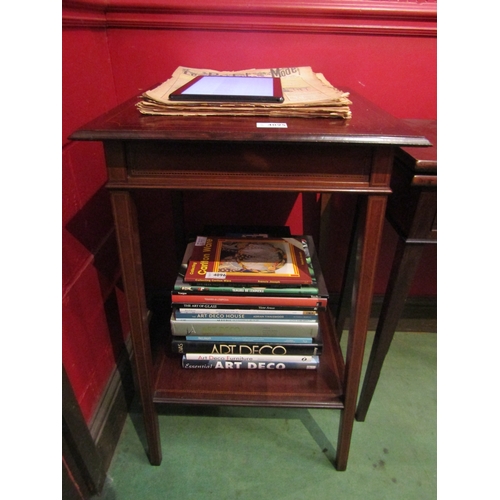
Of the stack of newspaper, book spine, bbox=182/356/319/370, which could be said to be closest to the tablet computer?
the stack of newspaper

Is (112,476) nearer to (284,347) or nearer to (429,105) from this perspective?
(284,347)

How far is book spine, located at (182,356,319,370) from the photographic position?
0.87 metres

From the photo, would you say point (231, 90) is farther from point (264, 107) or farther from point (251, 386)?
point (251, 386)

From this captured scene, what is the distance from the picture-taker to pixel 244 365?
87cm

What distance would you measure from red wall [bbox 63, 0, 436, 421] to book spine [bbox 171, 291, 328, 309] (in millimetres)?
223

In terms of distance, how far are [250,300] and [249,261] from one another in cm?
9

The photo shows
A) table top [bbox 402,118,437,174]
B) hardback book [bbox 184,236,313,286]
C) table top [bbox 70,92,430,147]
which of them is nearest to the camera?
table top [bbox 70,92,430,147]

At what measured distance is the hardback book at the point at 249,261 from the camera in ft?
2.58

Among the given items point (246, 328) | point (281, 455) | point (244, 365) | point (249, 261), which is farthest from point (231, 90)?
point (281, 455)

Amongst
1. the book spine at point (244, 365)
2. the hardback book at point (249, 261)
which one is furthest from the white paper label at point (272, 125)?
the book spine at point (244, 365)

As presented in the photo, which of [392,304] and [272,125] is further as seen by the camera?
[392,304]

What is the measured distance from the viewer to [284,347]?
0.86 m

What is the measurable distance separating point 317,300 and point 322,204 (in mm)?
366

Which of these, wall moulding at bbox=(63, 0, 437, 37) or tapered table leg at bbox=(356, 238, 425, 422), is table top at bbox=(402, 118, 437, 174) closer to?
tapered table leg at bbox=(356, 238, 425, 422)
